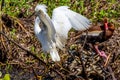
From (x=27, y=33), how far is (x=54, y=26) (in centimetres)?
220

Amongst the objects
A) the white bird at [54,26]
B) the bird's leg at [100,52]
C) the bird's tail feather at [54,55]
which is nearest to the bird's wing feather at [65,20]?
the white bird at [54,26]

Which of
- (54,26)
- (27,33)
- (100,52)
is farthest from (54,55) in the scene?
(27,33)

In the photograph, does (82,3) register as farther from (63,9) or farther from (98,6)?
(63,9)

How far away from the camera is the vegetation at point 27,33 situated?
328 inches

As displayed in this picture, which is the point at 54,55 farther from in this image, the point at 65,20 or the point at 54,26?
the point at 65,20

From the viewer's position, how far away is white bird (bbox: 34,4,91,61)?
662 centimetres

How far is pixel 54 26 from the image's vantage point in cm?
731

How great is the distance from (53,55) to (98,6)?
3945 mm

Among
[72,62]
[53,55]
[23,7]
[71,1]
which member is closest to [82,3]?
[71,1]

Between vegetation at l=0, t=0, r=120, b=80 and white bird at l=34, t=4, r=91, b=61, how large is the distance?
0.41 metres

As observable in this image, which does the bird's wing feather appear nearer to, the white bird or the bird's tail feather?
the white bird

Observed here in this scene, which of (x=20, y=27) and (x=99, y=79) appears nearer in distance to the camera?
(x=99, y=79)

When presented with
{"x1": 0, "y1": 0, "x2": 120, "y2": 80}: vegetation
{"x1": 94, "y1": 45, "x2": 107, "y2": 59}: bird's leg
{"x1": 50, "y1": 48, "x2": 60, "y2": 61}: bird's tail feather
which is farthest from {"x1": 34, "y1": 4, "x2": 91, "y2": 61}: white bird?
{"x1": 94, "y1": 45, "x2": 107, "y2": 59}: bird's leg

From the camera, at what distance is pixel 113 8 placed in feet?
34.6
